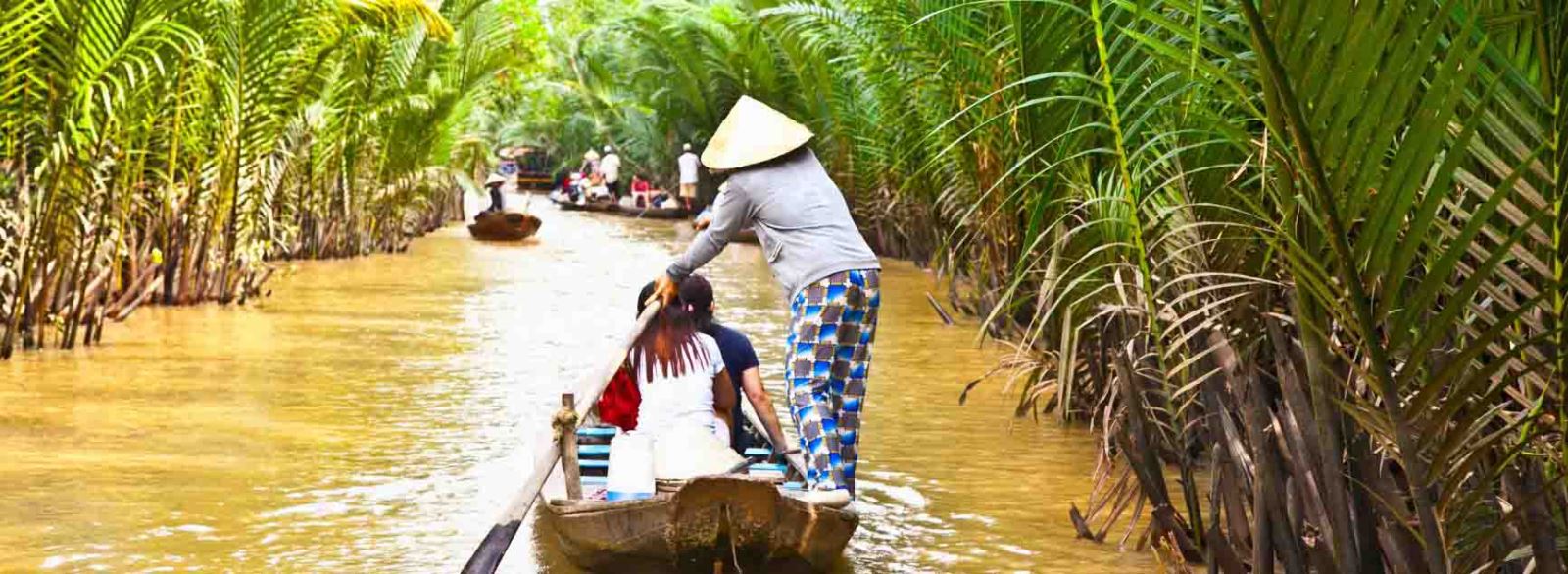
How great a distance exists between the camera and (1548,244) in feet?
10.8

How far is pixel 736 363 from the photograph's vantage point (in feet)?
23.5

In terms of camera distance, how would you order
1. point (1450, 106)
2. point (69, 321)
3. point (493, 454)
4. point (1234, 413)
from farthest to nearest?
1. point (69, 321)
2. point (493, 454)
3. point (1234, 413)
4. point (1450, 106)

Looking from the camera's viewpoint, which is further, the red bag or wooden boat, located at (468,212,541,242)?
wooden boat, located at (468,212,541,242)

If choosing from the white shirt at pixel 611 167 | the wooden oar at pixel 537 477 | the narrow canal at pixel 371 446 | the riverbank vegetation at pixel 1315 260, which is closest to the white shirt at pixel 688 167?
the white shirt at pixel 611 167

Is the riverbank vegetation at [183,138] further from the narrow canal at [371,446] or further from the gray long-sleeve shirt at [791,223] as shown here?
the gray long-sleeve shirt at [791,223]

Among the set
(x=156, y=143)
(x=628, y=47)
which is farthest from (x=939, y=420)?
(x=628, y=47)

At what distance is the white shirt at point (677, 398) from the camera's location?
6672 mm

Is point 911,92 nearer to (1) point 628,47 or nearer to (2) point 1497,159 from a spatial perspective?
(2) point 1497,159

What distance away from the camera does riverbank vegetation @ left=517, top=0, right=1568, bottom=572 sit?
3.04 metres

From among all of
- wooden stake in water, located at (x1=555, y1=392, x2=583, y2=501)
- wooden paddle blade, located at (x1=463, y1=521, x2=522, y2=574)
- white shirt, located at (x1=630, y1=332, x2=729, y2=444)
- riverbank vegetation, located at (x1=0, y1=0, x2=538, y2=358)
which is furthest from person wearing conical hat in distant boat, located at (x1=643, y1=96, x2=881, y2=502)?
riverbank vegetation, located at (x1=0, y1=0, x2=538, y2=358)

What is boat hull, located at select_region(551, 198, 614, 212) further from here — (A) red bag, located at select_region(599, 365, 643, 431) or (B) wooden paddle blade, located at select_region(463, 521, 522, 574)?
(B) wooden paddle blade, located at select_region(463, 521, 522, 574)

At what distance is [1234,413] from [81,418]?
19.1ft

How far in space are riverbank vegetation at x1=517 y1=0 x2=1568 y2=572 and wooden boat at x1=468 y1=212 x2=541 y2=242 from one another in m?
18.9

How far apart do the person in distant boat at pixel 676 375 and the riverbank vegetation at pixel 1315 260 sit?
4.10ft
